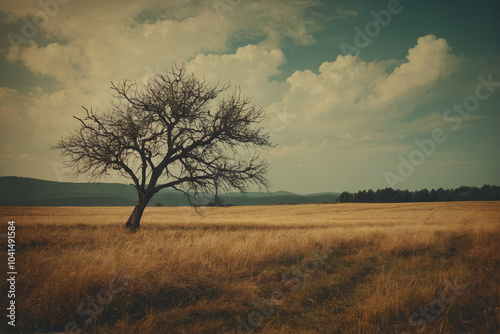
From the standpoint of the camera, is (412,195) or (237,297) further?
(412,195)

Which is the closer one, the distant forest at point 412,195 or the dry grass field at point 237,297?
the dry grass field at point 237,297

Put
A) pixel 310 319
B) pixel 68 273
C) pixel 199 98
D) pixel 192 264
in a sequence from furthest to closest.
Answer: pixel 199 98
pixel 192 264
pixel 68 273
pixel 310 319

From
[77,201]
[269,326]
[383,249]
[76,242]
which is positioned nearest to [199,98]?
[76,242]

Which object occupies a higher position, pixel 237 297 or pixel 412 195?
pixel 237 297

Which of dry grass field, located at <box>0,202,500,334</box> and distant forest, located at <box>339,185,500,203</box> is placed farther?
distant forest, located at <box>339,185,500,203</box>

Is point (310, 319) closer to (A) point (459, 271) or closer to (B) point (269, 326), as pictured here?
(B) point (269, 326)

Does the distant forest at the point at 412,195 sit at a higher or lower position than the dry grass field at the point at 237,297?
lower

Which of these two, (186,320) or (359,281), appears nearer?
(186,320)

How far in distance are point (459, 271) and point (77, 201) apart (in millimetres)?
130421

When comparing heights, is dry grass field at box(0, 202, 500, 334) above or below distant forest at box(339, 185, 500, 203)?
above

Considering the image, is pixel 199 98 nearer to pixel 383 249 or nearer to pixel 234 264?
pixel 234 264

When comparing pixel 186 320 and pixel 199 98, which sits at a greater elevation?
pixel 199 98

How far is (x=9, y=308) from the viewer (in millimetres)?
3402

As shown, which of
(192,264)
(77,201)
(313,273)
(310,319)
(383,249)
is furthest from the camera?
(77,201)
